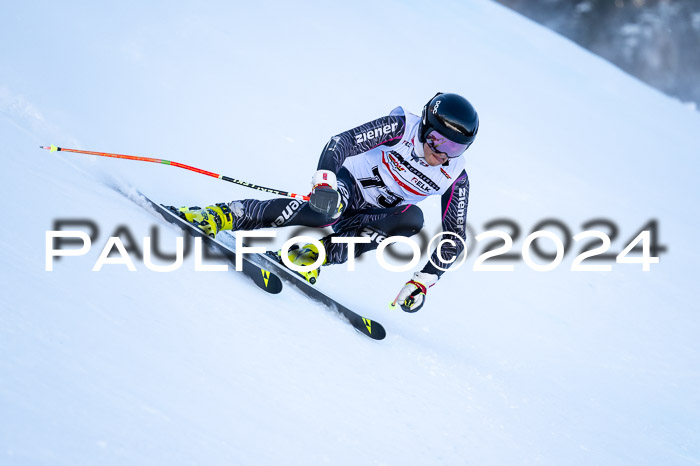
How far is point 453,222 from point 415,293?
19.0 inches

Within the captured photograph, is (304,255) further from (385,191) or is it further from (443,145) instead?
(443,145)

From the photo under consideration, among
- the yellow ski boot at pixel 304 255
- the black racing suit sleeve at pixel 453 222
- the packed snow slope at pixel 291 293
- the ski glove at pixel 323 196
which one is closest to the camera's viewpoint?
the packed snow slope at pixel 291 293

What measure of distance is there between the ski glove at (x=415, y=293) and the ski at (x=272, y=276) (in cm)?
21

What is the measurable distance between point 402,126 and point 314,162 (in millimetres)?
2276

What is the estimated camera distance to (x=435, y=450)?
230 centimetres

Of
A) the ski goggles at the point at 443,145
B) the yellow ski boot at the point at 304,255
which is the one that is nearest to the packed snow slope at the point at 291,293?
the yellow ski boot at the point at 304,255

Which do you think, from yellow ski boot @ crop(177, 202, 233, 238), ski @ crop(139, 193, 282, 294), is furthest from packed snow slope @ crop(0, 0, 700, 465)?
yellow ski boot @ crop(177, 202, 233, 238)

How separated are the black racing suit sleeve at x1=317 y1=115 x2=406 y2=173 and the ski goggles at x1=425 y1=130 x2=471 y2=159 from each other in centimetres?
21

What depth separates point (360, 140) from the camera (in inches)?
130

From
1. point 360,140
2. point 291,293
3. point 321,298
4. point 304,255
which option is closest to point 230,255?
point 291,293

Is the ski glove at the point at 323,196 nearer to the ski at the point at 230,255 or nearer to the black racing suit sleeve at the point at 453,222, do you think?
the ski at the point at 230,255

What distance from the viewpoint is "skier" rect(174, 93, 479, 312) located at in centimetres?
319

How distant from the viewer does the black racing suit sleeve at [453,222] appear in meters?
3.58

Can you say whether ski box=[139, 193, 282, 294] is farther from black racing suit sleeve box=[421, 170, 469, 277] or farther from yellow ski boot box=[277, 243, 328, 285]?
black racing suit sleeve box=[421, 170, 469, 277]
